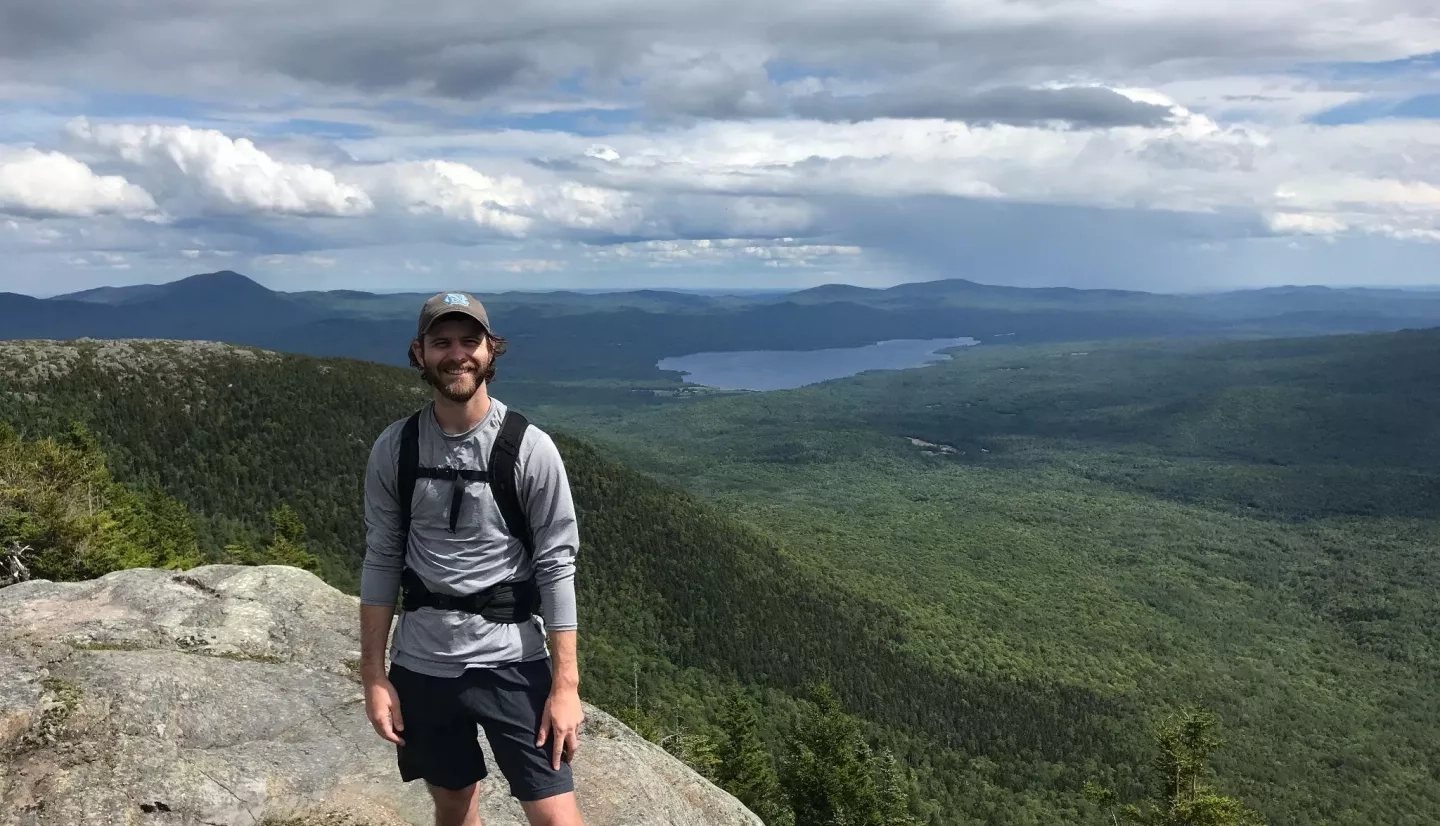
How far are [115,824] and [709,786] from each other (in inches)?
306

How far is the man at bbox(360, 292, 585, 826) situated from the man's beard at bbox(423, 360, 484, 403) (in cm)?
1

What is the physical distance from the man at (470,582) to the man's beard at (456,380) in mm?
10

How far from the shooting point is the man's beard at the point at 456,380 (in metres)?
5.98

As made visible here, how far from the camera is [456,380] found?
6.02 m

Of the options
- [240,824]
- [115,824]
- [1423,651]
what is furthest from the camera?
[1423,651]

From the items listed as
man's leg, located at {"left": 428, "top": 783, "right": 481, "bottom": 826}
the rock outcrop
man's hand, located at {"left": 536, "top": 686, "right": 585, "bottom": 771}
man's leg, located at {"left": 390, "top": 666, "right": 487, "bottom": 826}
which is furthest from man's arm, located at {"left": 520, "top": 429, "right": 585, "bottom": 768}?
the rock outcrop

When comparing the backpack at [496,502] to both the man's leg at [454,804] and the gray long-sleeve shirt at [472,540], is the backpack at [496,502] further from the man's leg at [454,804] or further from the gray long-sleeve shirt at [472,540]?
the man's leg at [454,804]

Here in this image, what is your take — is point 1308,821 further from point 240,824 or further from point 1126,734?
point 240,824

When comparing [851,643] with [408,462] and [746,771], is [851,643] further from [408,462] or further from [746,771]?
[408,462]

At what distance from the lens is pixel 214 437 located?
3533 inches

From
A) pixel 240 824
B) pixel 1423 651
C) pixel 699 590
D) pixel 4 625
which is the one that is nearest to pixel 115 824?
pixel 240 824

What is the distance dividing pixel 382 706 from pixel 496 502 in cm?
199

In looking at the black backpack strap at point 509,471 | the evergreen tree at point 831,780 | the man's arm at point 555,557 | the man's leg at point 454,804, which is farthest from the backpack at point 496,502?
the evergreen tree at point 831,780

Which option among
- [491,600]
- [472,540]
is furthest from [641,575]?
[472,540]
